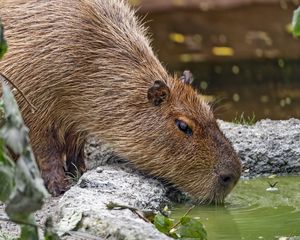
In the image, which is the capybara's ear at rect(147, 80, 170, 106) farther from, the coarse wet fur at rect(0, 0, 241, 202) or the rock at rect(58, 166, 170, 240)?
the rock at rect(58, 166, 170, 240)

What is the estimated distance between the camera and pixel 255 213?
7133 mm

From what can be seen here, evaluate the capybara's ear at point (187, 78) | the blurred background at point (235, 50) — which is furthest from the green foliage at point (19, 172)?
the blurred background at point (235, 50)

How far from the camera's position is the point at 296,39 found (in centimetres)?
1698

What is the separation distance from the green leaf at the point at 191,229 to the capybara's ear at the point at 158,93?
163 cm

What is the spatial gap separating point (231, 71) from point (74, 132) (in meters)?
7.96

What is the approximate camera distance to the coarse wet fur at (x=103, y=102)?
24.2 ft

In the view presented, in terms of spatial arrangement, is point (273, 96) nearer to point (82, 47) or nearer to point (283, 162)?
point (283, 162)

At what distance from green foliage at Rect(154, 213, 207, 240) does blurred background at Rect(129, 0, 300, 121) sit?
6.47 metres

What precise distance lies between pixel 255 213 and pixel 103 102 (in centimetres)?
129

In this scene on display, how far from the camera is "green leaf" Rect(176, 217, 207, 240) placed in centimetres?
590

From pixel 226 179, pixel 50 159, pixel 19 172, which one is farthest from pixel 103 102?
pixel 19 172

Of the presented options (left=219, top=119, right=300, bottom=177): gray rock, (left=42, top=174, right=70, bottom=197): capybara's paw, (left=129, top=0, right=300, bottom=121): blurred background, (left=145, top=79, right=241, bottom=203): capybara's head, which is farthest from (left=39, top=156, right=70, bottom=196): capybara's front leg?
(left=129, top=0, right=300, bottom=121): blurred background

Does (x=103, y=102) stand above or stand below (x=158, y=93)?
below

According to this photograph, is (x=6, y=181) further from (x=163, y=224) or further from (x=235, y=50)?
(x=235, y=50)
